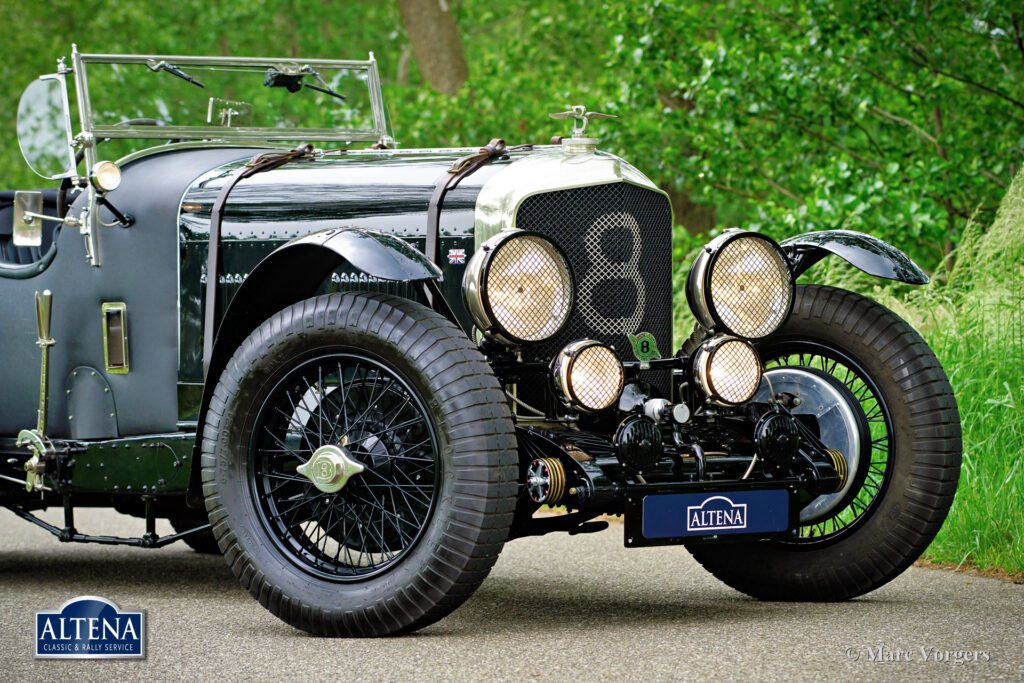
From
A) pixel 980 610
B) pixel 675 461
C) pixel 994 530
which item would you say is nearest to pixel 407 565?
pixel 675 461

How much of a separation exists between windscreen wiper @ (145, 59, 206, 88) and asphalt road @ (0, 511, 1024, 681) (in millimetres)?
2163

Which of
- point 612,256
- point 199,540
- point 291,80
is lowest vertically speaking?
point 199,540

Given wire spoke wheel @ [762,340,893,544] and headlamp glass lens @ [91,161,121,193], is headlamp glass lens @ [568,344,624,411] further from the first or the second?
headlamp glass lens @ [91,161,121,193]

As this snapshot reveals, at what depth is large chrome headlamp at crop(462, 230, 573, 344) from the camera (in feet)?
13.0

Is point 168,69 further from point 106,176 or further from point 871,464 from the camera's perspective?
point 871,464

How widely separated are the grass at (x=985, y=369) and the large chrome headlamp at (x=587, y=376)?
205cm

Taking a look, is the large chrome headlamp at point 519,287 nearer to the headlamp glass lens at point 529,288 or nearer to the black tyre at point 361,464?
the headlamp glass lens at point 529,288

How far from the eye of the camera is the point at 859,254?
4.41 metres

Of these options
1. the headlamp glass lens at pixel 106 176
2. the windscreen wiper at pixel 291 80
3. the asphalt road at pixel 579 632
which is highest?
the windscreen wiper at pixel 291 80

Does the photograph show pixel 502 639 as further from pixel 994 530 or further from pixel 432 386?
pixel 994 530

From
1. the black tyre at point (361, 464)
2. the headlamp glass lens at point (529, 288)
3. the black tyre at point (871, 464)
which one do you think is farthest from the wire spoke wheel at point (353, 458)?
the black tyre at point (871, 464)

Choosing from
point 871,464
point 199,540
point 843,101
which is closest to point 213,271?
point 199,540

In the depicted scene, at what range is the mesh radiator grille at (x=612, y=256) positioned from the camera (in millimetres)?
4422

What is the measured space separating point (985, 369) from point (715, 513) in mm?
2728
